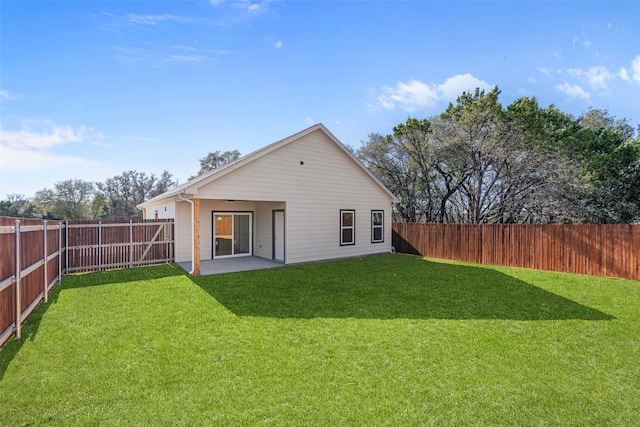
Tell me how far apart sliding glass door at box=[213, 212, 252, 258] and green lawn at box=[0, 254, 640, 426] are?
530cm

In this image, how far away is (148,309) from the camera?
19.9ft

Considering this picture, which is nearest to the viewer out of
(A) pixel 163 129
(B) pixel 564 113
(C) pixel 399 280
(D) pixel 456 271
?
(C) pixel 399 280

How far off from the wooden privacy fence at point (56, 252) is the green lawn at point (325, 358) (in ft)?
1.61

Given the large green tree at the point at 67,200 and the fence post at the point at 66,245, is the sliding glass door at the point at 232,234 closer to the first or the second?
the fence post at the point at 66,245

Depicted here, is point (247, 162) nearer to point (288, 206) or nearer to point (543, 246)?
point (288, 206)

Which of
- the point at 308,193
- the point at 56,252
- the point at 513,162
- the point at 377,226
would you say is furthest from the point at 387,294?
the point at 513,162

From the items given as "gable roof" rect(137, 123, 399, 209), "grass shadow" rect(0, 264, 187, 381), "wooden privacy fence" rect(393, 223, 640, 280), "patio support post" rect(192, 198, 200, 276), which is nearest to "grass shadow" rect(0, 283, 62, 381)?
"grass shadow" rect(0, 264, 187, 381)

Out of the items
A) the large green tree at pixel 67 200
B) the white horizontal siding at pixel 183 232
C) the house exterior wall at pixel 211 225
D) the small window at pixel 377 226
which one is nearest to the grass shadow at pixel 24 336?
the white horizontal siding at pixel 183 232

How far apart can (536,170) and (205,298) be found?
55.1 feet

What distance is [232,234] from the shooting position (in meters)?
13.1

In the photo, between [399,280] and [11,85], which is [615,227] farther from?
[11,85]

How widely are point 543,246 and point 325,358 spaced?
10.3m

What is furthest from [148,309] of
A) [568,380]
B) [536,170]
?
[536,170]

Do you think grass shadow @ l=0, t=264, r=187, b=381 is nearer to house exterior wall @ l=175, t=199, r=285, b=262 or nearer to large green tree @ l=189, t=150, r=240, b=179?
house exterior wall @ l=175, t=199, r=285, b=262
